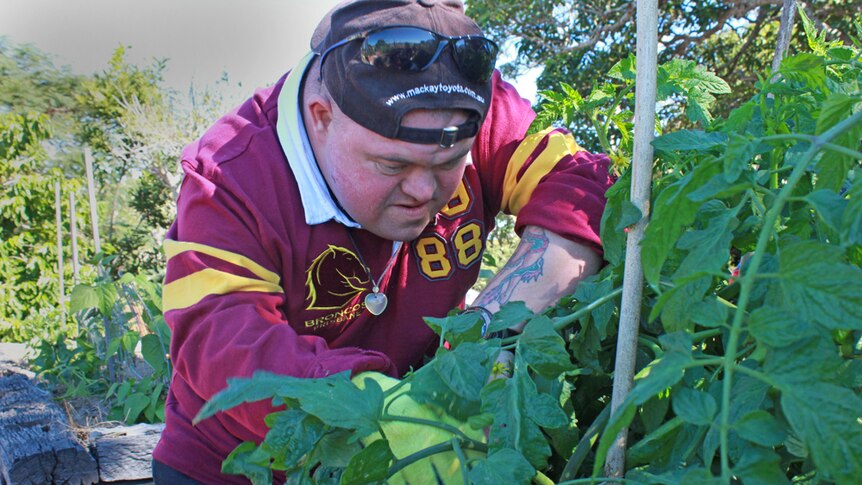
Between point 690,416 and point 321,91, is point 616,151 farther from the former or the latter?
point 690,416

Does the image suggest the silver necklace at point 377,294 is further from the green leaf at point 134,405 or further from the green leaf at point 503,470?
the green leaf at point 134,405

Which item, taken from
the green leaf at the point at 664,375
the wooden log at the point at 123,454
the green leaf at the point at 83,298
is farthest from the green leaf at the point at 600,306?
the green leaf at the point at 83,298

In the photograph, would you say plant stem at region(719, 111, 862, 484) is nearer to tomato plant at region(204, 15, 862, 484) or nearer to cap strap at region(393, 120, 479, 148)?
tomato plant at region(204, 15, 862, 484)

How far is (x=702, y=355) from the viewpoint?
69 cm

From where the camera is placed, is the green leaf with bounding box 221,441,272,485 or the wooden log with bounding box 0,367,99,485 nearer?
the green leaf with bounding box 221,441,272,485

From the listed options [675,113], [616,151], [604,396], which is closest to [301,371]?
[604,396]

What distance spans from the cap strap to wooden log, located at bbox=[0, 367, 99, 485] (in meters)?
2.06

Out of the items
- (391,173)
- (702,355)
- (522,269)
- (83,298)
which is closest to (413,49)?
(391,173)

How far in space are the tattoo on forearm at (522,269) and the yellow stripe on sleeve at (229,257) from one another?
1.38 ft

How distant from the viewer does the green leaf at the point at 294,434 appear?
2.72 feet

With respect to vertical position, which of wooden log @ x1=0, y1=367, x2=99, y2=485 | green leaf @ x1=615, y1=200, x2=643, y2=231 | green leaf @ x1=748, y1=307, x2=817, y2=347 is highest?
green leaf @ x1=615, y1=200, x2=643, y2=231

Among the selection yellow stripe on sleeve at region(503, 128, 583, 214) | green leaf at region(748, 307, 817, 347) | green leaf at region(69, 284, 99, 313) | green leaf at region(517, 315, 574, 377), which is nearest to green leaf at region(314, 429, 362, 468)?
green leaf at region(517, 315, 574, 377)

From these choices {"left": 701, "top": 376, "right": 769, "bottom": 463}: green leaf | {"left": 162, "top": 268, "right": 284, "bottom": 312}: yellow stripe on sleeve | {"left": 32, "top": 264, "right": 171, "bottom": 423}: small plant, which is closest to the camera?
{"left": 701, "top": 376, "right": 769, "bottom": 463}: green leaf

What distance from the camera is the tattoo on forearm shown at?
1563 millimetres
